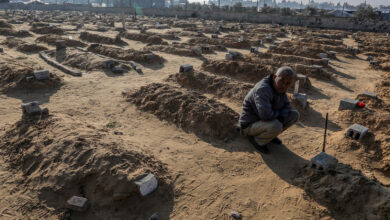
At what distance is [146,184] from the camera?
139 inches

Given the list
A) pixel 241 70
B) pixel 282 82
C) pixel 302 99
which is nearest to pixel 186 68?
pixel 241 70

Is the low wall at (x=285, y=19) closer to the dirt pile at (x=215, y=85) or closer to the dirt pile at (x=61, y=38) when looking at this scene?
the dirt pile at (x=61, y=38)

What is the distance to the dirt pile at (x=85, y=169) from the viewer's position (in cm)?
347

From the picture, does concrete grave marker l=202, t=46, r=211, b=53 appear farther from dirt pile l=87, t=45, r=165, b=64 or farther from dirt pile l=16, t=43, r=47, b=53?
dirt pile l=16, t=43, r=47, b=53

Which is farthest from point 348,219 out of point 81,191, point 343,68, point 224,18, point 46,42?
point 224,18

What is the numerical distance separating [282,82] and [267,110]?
54 cm

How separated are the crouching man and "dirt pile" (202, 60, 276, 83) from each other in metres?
5.60

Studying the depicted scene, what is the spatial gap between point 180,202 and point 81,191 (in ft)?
5.04

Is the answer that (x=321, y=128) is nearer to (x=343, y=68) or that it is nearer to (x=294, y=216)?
(x=294, y=216)

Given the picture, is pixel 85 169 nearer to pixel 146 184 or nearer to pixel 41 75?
pixel 146 184

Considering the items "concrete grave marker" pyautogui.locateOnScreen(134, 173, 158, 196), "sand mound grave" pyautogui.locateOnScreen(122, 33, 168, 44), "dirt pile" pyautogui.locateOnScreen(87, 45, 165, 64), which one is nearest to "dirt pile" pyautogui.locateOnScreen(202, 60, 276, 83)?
"dirt pile" pyautogui.locateOnScreen(87, 45, 165, 64)

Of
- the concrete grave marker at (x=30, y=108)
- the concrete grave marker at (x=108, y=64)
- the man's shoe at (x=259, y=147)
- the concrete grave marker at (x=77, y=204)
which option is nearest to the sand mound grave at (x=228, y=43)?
the concrete grave marker at (x=108, y=64)

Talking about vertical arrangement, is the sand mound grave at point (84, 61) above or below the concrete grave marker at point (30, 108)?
above

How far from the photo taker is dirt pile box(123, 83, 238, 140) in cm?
561
